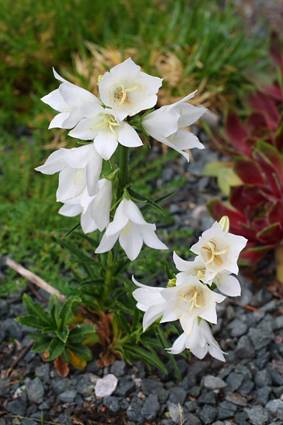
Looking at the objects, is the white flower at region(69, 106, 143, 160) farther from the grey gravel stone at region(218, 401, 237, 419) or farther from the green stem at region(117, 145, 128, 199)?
the grey gravel stone at region(218, 401, 237, 419)

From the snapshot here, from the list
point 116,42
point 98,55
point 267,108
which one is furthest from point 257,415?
point 116,42

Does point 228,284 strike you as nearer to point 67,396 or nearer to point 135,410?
point 135,410

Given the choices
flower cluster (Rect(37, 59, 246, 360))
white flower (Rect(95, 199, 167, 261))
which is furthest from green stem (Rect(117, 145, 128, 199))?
white flower (Rect(95, 199, 167, 261))

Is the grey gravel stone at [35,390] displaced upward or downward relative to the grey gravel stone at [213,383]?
downward

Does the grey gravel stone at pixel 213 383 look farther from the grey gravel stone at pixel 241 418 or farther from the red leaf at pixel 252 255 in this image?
the red leaf at pixel 252 255

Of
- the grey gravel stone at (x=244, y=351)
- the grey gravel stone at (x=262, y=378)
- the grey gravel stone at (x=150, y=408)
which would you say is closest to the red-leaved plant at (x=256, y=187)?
the grey gravel stone at (x=244, y=351)

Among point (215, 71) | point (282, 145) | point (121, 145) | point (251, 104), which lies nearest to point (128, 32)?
point (215, 71)

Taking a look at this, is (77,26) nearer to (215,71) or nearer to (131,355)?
(215,71)

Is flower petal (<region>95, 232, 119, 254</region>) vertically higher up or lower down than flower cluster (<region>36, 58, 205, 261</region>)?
lower down
